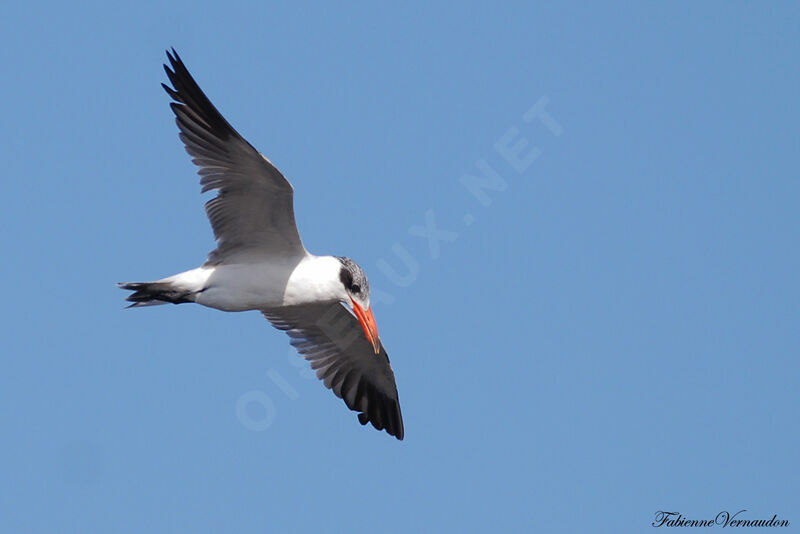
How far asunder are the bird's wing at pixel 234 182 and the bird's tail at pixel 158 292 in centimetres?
67

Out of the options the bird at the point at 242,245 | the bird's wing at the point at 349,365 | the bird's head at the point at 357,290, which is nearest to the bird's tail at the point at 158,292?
the bird at the point at 242,245

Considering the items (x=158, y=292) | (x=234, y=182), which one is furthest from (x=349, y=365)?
(x=234, y=182)

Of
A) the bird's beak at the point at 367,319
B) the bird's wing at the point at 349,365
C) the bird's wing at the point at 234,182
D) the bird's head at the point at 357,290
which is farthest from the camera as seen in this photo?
the bird's wing at the point at 349,365

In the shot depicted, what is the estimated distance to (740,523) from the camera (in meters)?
12.4

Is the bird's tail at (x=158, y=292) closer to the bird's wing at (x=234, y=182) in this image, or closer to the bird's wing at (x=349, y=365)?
the bird's wing at (x=234, y=182)

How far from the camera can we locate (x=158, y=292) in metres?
12.0

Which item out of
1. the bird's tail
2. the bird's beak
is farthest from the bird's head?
the bird's tail

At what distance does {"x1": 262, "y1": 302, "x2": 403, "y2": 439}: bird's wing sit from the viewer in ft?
46.3

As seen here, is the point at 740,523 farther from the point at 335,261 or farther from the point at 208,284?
the point at 208,284

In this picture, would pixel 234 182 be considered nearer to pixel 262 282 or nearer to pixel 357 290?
pixel 262 282

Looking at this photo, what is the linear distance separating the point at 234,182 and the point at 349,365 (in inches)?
143

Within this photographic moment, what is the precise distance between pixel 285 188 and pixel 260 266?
995 mm

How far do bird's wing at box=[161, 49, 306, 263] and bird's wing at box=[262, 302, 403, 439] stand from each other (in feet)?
7.16

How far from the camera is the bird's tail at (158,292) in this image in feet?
39.0
